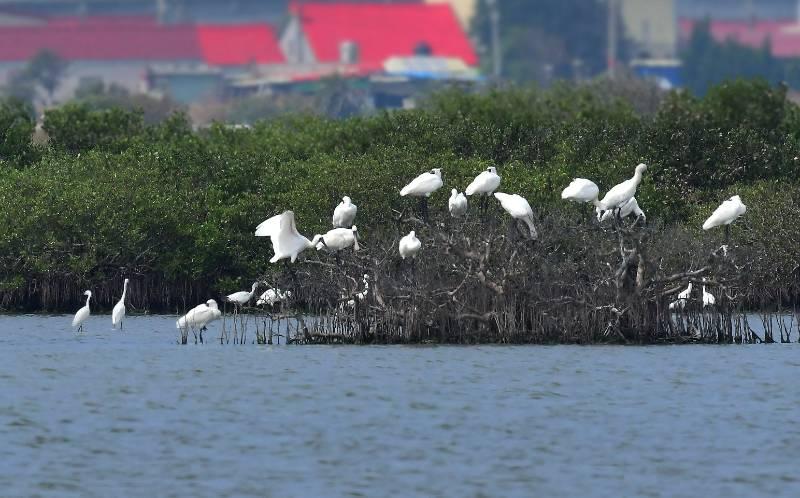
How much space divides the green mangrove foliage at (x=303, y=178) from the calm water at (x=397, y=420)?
932 centimetres

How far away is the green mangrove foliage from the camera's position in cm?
5128

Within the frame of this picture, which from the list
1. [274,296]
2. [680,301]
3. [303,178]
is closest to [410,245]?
[274,296]

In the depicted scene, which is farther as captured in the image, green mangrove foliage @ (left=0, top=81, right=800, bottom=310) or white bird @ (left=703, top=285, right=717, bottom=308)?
green mangrove foliage @ (left=0, top=81, right=800, bottom=310)

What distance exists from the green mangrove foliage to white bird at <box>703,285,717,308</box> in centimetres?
443

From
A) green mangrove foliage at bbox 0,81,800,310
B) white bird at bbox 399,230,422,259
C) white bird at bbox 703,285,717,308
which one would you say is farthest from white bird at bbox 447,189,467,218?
green mangrove foliage at bbox 0,81,800,310

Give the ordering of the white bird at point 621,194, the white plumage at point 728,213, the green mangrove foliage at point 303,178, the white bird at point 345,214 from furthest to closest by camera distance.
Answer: the green mangrove foliage at point 303,178
the white bird at point 345,214
the white plumage at point 728,213
the white bird at point 621,194

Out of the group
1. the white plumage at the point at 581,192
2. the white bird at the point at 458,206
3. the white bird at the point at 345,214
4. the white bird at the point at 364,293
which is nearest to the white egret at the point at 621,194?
the white plumage at the point at 581,192

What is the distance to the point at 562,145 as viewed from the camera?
56.8 metres

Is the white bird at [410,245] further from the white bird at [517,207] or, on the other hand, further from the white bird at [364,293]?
the white bird at [517,207]

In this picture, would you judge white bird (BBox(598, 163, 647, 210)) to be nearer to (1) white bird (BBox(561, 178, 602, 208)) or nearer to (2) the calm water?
(1) white bird (BBox(561, 178, 602, 208))

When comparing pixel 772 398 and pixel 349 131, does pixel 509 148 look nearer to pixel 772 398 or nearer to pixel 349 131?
pixel 349 131

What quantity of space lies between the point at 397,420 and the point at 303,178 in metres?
23.5

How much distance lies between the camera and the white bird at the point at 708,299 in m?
40.7

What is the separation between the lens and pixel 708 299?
41.6m
